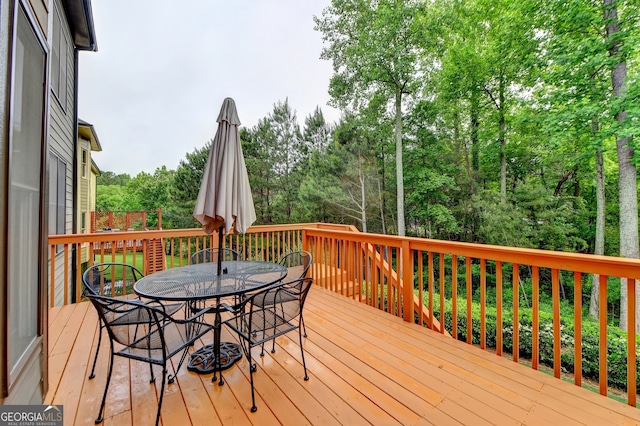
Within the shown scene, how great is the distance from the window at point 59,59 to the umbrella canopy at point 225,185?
4.05 meters

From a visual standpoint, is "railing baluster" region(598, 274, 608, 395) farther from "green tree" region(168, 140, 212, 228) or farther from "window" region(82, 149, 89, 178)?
"green tree" region(168, 140, 212, 228)

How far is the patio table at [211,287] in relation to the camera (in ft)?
6.71

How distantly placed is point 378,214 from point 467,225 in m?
4.08

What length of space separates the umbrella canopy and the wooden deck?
1.28 m

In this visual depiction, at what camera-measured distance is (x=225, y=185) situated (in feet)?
7.69

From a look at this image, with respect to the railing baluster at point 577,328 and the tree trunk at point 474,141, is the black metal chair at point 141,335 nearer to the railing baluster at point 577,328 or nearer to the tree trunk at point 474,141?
the railing baluster at point 577,328

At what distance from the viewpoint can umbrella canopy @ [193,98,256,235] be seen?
7.70 ft

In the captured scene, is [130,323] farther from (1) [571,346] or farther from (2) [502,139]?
(2) [502,139]

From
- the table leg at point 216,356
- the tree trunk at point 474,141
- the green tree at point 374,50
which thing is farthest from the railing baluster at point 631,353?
the tree trunk at point 474,141

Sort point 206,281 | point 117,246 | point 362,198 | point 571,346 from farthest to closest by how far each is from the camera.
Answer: point 362,198
point 571,346
point 117,246
point 206,281

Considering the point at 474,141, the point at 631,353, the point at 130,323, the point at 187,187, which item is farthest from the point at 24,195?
the point at 187,187

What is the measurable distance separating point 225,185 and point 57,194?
4.34 m

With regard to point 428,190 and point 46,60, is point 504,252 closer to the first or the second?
point 46,60

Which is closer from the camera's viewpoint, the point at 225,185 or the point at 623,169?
the point at 225,185
